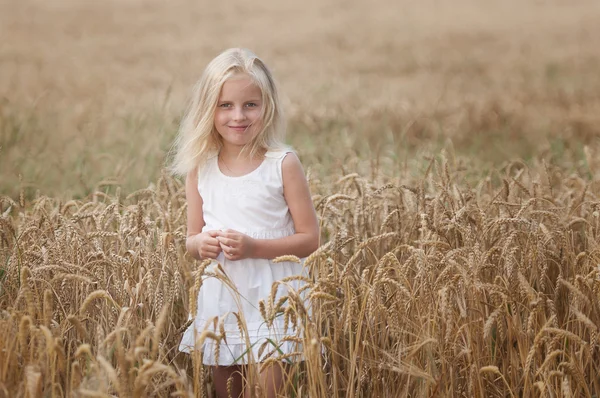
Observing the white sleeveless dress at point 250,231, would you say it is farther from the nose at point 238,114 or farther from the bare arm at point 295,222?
the nose at point 238,114

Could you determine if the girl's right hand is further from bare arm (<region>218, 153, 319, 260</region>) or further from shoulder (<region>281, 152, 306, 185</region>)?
shoulder (<region>281, 152, 306, 185</region>)

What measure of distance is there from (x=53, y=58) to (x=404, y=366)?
9.04 m

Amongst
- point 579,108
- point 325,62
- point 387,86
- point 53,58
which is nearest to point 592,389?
point 579,108

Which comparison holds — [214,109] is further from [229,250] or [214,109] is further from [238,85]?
[229,250]

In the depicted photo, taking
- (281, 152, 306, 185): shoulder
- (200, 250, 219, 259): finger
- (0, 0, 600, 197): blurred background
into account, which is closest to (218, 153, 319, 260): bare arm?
(281, 152, 306, 185): shoulder

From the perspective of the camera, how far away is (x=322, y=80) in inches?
377

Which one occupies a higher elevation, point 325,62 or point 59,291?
point 325,62

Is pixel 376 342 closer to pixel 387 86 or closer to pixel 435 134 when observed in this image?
pixel 435 134

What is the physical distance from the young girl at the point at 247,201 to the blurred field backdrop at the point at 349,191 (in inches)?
4.6

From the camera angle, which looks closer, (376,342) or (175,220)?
(376,342)

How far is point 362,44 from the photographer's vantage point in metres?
12.2

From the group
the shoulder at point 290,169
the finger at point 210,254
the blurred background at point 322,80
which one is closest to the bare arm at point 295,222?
the shoulder at point 290,169

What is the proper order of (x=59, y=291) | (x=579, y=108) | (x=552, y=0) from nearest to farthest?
(x=59, y=291), (x=579, y=108), (x=552, y=0)

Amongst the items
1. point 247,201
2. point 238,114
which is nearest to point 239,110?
point 238,114
